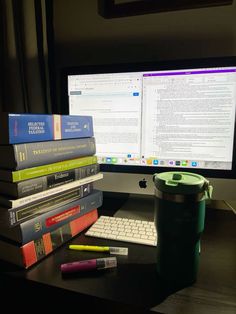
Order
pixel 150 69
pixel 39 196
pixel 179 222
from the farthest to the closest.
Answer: pixel 150 69
pixel 39 196
pixel 179 222

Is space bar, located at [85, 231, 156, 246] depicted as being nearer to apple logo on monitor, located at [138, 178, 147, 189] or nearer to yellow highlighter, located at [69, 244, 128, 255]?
yellow highlighter, located at [69, 244, 128, 255]

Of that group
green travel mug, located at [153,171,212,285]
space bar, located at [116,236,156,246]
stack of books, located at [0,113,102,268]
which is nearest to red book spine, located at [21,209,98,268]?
stack of books, located at [0,113,102,268]

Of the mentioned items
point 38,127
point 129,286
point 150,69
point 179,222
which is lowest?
point 129,286

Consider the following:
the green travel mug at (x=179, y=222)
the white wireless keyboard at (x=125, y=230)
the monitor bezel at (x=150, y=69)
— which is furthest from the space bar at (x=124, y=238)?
the monitor bezel at (x=150, y=69)

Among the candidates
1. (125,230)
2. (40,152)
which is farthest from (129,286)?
(40,152)

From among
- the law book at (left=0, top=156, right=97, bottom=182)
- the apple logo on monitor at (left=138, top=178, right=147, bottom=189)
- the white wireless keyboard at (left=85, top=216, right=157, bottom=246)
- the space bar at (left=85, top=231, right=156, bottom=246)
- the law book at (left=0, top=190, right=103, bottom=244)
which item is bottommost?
the space bar at (left=85, top=231, right=156, bottom=246)

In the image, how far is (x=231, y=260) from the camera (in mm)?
507

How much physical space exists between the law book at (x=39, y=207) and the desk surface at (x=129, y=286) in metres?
0.09

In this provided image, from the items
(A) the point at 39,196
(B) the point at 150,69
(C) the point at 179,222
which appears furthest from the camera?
(B) the point at 150,69

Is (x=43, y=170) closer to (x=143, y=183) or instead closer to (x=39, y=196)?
(x=39, y=196)

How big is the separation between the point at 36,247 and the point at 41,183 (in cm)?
12

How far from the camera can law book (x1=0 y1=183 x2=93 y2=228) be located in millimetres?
472

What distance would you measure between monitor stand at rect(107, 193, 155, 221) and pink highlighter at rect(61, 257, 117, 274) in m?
0.23

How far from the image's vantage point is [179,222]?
0.41 m
